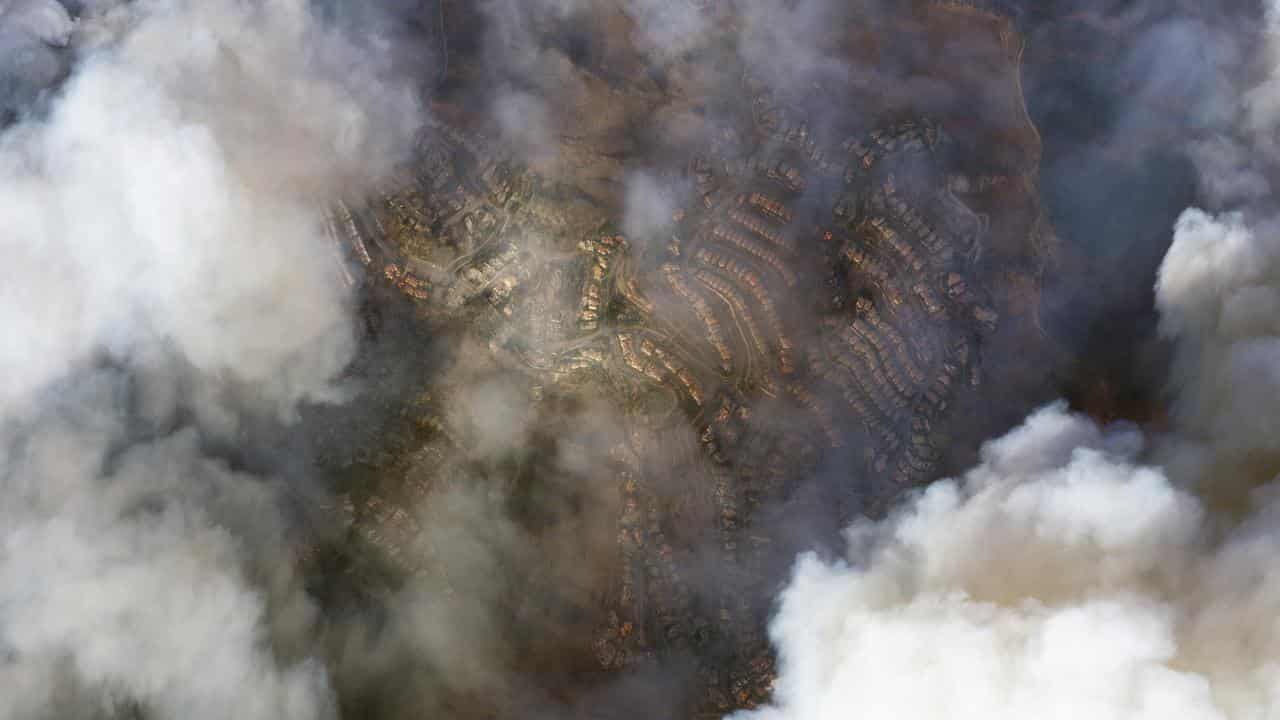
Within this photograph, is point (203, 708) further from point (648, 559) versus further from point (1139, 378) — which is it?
point (1139, 378)

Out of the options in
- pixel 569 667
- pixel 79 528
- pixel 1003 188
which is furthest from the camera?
pixel 569 667

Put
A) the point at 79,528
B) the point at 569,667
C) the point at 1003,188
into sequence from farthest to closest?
the point at 569,667 → the point at 1003,188 → the point at 79,528

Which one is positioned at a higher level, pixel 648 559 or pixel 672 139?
pixel 672 139

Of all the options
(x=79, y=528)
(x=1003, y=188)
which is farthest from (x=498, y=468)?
(x=1003, y=188)

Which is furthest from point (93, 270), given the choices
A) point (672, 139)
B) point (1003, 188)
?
point (1003, 188)

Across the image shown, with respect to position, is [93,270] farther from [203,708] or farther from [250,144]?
[203,708]

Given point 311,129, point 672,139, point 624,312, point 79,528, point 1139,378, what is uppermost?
point 672,139

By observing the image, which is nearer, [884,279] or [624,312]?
[884,279]
